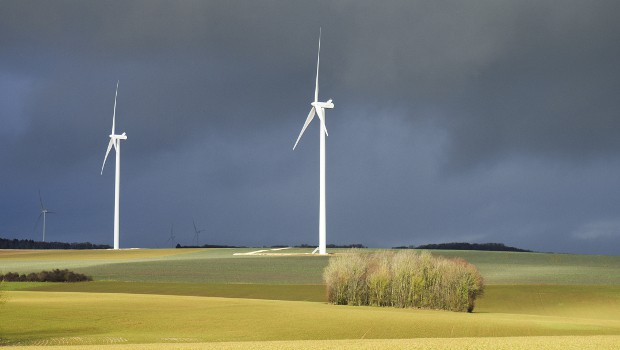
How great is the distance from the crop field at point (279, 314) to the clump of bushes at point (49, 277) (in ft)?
5.20

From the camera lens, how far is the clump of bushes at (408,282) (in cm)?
4891

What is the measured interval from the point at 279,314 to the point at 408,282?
10172mm

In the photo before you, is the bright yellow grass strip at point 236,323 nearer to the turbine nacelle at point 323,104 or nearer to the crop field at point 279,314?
the crop field at point 279,314

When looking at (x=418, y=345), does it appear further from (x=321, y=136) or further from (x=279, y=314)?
(x=321, y=136)

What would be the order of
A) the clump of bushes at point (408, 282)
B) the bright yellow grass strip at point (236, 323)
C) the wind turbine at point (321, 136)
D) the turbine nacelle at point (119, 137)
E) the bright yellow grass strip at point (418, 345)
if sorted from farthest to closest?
the turbine nacelle at point (119, 137)
the wind turbine at point (321, 136)
the clump of bushes at point (408, 282)
the bright yellow grass strip at point (236, 323)
the bright yellow grass strip at point (418, 345)

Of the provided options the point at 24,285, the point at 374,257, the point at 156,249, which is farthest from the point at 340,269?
the point at 156,249

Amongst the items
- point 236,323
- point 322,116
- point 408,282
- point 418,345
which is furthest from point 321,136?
point 418,345

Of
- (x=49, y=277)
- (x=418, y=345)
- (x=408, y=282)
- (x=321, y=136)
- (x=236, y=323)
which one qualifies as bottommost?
(x=236, y=323)

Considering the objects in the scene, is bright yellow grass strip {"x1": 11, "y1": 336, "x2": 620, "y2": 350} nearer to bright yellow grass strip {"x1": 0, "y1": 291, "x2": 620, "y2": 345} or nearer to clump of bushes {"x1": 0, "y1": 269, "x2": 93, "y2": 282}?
bright yellow grass strip {"x1": 0, "y1": 291, "x2": 620, "y2": 345}

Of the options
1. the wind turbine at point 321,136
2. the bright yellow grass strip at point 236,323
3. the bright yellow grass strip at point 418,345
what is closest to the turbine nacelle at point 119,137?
the wind turbine at point 321,136

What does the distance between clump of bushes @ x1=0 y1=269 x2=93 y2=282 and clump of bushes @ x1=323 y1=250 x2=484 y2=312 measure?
1205 inches

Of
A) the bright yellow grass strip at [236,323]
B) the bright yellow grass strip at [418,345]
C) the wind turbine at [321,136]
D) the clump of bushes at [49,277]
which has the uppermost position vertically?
the wind turbine at [321,136]

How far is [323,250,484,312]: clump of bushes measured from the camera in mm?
48906

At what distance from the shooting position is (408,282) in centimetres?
4928
